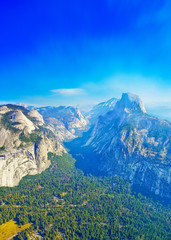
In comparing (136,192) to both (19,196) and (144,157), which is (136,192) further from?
(19,196)


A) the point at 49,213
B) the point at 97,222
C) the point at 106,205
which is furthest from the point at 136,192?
the point at 49,213

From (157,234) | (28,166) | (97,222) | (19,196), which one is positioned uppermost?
(28,166)

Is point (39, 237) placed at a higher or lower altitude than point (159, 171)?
lower

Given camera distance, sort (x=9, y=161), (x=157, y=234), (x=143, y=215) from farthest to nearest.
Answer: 1. (x=9, y=161)
2. (x=143, y=215)
3. (x=157, y=234)

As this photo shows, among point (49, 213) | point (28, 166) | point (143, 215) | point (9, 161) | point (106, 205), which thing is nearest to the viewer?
point (49, 213)

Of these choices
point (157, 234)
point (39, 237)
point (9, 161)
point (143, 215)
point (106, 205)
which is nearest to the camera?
point (39, 237)

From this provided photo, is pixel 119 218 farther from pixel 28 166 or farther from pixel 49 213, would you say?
pixel 28 166

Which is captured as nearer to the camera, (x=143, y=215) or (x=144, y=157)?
(x=143, y=215)

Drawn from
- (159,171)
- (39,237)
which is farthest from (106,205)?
(159,171)

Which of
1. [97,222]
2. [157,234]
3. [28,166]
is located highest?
[28,166]
